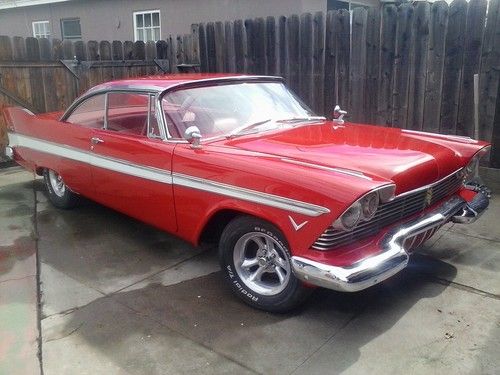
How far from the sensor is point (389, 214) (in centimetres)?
305

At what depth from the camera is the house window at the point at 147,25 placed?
13219 mm

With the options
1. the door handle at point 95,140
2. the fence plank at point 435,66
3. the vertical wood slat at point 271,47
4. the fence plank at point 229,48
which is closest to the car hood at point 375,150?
the door handle at point 95,140

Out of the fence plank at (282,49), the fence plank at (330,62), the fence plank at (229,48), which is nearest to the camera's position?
the fence plank at (330,62)

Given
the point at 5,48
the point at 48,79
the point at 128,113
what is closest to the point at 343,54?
the point at 128,113

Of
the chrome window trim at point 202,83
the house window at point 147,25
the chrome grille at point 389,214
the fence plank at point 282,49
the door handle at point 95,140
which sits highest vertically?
the house window at point 147,25

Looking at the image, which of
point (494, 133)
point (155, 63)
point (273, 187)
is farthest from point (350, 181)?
point (155, 63)

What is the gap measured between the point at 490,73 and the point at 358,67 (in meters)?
1.67

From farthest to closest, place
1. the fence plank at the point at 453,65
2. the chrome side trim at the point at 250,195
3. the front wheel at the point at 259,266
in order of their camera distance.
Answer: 1. the fence plank at the point at 453,65
2. the front wheel at the point at 259,266
3. the chrome side trim at the point at 250,195

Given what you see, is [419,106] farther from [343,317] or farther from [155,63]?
[155,63]

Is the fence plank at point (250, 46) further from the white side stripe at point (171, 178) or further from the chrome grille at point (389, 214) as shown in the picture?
the chrome grille at point (389, 214)

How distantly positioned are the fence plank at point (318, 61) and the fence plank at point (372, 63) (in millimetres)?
693

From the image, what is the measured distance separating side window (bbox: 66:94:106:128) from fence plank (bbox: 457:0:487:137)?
420 centimetres

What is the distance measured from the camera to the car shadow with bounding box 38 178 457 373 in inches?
111

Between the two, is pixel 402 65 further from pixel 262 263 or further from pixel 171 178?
pixel 262 263
